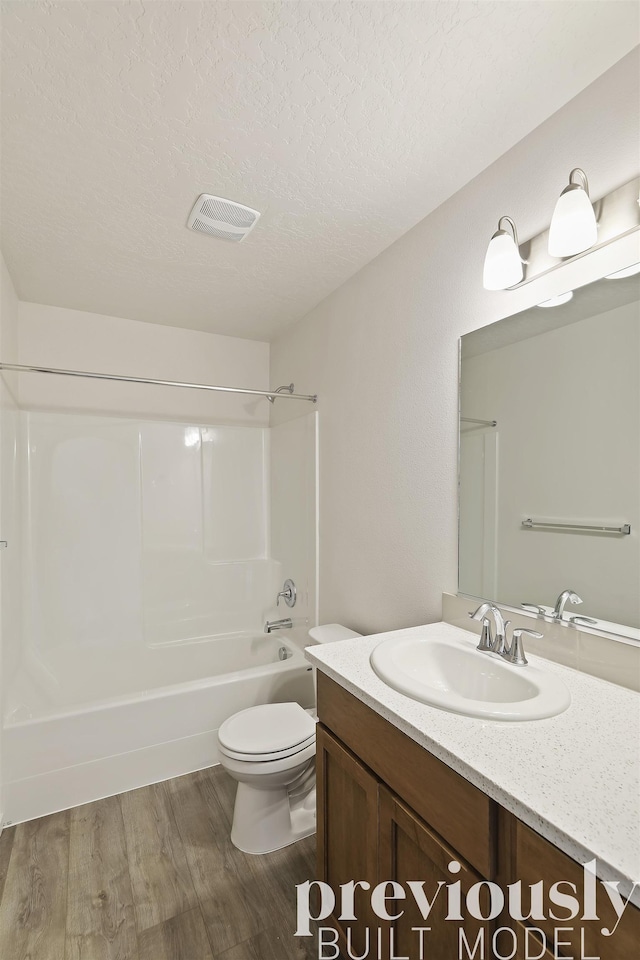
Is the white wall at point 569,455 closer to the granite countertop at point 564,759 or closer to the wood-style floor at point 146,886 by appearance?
the granite countertop at point 564,759

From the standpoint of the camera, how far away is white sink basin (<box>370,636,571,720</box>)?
3.26 feet

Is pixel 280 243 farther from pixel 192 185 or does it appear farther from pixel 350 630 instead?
pixel 350 630

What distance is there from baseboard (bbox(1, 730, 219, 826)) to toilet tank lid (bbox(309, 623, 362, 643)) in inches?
27.8

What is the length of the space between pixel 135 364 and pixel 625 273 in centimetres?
259

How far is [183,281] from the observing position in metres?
2.35

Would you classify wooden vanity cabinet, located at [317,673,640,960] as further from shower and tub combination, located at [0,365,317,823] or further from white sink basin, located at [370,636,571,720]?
shower and tub combination, located at [0,365,317,823]

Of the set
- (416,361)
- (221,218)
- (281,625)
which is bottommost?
(281,625)

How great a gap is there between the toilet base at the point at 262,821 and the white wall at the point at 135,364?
2146 millimetres

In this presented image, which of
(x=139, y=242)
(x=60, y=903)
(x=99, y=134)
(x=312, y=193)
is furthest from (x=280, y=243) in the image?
(x=60, y=903)

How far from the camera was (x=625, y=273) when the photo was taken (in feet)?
3.71

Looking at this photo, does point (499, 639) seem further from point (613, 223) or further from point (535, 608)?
point (613, 223)

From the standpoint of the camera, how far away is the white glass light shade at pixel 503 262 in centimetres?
135

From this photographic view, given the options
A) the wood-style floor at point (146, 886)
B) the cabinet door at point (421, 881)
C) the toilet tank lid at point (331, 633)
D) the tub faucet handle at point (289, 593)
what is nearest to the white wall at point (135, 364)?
the tub faucet handle at point (289, 593)

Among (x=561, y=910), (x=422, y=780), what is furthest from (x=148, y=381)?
(x=561, y=910)
